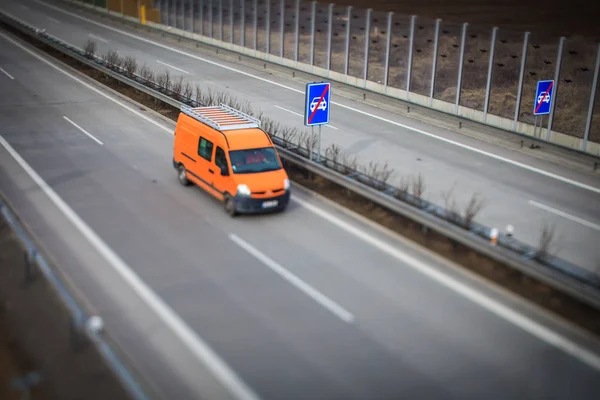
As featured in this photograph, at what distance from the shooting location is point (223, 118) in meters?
17.5

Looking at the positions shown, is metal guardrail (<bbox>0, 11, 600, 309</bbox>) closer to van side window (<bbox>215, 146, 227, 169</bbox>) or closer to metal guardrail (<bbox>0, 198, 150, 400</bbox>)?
van side window (<bbox>215, 146, 227, 169</bbox>)

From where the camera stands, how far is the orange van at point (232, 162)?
15156 millimetres

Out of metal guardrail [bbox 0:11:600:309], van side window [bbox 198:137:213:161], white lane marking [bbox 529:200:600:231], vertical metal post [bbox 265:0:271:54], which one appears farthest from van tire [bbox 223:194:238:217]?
vertical metal post [bbox 265:0:271:54]

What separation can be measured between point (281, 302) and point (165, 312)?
1967mm

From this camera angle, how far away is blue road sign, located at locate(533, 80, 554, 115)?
68.6 feet

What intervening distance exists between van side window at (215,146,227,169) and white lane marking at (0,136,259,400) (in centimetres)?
328

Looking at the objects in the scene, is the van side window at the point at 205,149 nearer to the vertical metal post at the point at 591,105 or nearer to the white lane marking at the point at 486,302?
the white lane marking at the point at 486,302

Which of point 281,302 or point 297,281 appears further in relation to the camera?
point 297,281

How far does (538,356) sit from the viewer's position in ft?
33.8

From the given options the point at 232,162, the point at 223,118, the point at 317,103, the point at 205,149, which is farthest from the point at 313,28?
the point at 232,162

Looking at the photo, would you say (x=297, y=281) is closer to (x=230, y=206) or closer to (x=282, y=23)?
(x=230, y=206)

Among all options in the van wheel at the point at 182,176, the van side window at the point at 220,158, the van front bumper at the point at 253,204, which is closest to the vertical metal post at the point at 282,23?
the van wheel at the point at 182,176

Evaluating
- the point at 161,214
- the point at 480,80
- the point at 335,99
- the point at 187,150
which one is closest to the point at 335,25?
the point at 335,99

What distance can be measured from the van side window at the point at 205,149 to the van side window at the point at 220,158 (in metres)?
0.29
